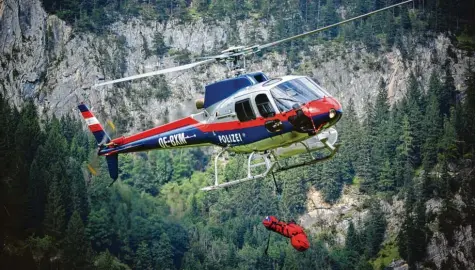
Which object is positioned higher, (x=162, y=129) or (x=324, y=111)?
(x=324, y=111)

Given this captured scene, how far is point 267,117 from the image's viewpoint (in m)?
33.6

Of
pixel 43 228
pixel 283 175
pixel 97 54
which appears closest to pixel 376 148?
pixel 283 175

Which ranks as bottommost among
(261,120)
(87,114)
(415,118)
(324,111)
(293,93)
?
(415,118)

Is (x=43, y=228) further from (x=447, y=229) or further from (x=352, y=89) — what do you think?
(x=352, y=89)

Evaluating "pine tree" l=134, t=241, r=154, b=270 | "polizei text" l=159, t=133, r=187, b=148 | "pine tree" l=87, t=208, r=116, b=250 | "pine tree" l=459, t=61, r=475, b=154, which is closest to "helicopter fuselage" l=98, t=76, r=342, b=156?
"polizei text" l=159, t=133, r=187, b=148

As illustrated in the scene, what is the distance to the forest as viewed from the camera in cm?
7750

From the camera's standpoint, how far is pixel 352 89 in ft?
403

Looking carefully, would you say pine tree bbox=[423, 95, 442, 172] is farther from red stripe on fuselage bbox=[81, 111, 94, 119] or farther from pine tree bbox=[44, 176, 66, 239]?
red stripe on fuselage bbox=[81, 111, 94, 119]

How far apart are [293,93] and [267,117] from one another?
42.7 inches

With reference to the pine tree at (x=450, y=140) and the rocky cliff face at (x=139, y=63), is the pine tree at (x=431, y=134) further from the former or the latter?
the rocky cliff face at (x=139, y=63)

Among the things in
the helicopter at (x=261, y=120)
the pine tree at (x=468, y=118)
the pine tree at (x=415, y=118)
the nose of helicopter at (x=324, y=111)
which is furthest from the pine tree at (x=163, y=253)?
the nose of helicopter at (x=324, y=111)

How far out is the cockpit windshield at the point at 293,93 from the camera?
33.1m

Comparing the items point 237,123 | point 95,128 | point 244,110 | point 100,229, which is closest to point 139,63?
point 100,229

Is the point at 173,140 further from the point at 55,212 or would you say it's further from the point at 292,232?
the point at 55,212
